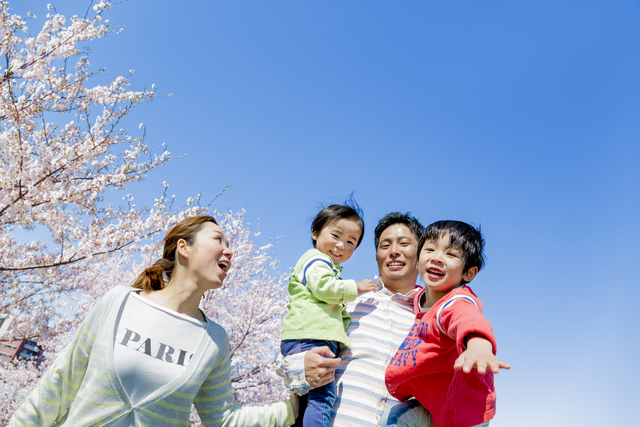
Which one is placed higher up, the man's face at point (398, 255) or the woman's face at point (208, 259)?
the man's face at point (398, 255)

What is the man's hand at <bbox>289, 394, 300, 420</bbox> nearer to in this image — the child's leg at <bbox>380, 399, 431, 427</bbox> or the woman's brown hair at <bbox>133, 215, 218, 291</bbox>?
the child's leg at <bbox>380, 399, 431, 427</bbox>

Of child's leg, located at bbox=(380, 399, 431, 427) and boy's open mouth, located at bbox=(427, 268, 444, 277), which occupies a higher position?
boy's open mouth, located at bbox=(427, 268, 444, 277)

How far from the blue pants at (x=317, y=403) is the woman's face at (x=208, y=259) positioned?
672 mm

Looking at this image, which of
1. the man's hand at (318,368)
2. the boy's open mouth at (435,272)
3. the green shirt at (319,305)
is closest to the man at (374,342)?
the man's hand at (318,368)

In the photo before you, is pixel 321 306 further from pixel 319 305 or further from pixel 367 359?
pixel 367 359

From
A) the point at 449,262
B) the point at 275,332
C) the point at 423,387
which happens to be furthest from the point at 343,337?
the point at 275,332

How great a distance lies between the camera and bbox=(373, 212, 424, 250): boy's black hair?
314 centimetres

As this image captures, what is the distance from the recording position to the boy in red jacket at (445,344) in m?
1.74

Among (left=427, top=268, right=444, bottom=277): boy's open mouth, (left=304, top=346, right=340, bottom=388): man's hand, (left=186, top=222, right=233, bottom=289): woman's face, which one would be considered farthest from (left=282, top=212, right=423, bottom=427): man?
(left=186, top=222, right=233, bottom=289): woman's face

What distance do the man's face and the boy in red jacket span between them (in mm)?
511

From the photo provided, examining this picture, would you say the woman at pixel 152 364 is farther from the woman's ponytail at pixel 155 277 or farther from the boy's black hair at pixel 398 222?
the boy's black hair at pixel 398 222

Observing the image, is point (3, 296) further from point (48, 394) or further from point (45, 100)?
point (48, 394)

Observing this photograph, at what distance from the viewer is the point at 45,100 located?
5.47m

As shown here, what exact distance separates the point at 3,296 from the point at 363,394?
8.29 meters
